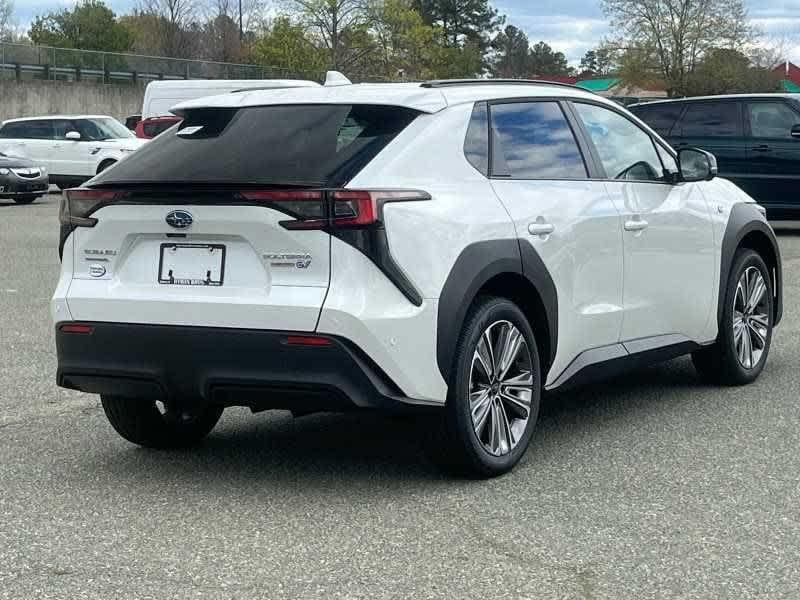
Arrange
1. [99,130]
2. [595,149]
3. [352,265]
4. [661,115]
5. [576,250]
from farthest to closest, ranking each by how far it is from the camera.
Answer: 1. [99,130]
2. [661,115]
3. [595,149]
4. [576,250]
5. [352,265]

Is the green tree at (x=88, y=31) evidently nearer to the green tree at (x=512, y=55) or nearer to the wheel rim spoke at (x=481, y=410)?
the green tree at (x=512, y=55)

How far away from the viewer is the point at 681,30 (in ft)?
265

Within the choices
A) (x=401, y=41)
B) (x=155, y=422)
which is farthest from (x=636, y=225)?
(x=401, y=41)

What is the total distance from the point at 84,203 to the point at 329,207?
3.63 ft

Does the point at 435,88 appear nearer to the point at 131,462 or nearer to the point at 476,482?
the point at 476,482

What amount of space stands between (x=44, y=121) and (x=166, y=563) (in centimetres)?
2778

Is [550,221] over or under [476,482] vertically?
over

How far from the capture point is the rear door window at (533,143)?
19.3ft

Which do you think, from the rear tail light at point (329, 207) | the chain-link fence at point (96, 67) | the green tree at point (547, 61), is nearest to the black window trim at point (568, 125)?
the rear tail light at point (329, 207)

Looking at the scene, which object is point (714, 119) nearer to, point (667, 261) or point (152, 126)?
point (667, 261)

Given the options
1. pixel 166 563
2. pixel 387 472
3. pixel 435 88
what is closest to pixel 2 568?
pixel 166 563

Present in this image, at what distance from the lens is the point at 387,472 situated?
5.77 meters

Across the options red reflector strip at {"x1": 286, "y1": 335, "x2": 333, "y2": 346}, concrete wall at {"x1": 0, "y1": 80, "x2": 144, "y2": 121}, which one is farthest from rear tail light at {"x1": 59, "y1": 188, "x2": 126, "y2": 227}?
concrete wall at {"x1": 0, "y1": 80, "x2": 144, "y2": 121}

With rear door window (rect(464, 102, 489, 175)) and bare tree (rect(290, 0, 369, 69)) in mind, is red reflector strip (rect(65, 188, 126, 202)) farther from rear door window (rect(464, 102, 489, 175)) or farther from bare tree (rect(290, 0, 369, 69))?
bare tree (rect(290, 0, 369, 69))
